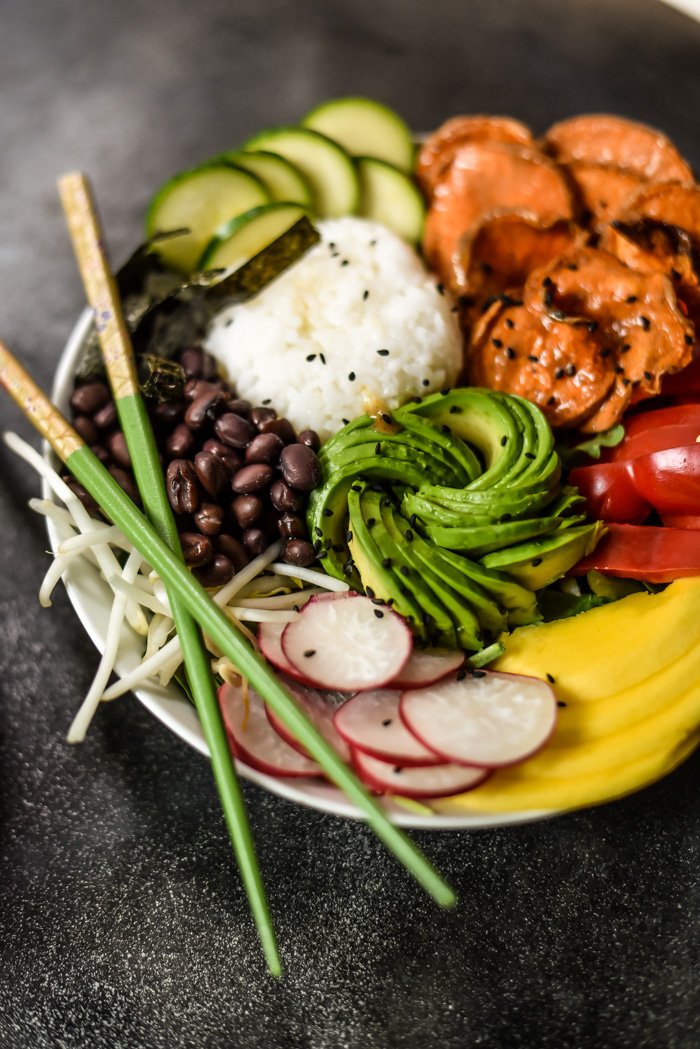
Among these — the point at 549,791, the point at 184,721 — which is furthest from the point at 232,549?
the point at 549,791

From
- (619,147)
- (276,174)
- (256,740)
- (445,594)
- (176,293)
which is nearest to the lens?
(256,740)

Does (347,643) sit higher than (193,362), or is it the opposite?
(193,362)

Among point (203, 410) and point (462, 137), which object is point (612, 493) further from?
point (462, 137)

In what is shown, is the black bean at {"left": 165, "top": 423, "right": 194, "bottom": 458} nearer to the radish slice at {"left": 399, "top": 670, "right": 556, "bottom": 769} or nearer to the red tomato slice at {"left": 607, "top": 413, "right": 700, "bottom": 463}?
the radish slice at {"left": 399, "top": 670, "right": 556, "bottom": 769}

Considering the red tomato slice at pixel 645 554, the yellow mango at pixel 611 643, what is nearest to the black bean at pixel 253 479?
the yellow mango at pixel 611 643

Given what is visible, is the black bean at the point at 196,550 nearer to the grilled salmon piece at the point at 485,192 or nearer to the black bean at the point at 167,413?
the black bean at the point at 167,413

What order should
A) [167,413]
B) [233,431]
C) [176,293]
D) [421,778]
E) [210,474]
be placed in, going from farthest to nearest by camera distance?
1. [176,293]
2. [167,413]
3. [233,431]
4. [210,474]
5. [421,778]
